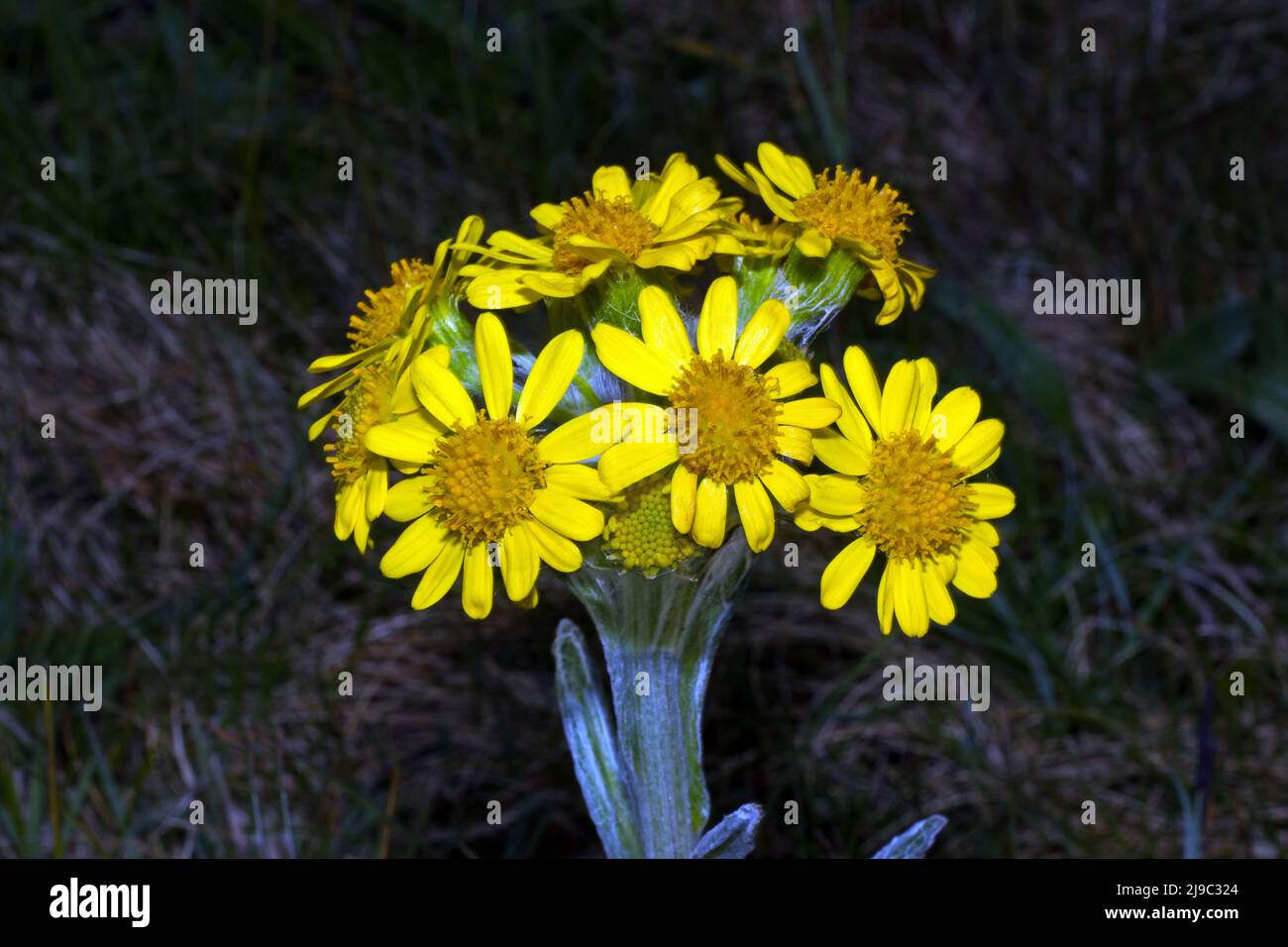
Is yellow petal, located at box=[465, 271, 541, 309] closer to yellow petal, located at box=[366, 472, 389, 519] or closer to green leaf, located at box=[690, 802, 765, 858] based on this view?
yellow petal, located at box=[366, 472, 389, 519]

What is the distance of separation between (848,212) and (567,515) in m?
0.67

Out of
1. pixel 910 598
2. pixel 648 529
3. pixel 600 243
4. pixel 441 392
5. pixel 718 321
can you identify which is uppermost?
pixel 600 243

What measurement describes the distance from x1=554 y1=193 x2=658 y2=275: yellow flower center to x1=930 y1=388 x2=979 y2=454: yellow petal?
1.75 feet

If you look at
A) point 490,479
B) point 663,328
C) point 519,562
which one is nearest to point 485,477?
point 490,479

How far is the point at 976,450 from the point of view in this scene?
73.1 inches

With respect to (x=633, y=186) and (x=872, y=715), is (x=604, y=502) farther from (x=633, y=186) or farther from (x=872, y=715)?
(x=872, y=715)

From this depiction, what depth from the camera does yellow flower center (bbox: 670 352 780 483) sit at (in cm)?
159

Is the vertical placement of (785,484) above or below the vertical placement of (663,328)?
below

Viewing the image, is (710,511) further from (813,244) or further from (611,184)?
(611,184)

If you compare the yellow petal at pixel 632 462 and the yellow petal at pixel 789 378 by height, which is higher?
the yellow petal at pixel 789 378

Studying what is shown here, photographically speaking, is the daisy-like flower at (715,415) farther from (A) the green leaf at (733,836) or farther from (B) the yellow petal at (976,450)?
(A) the green leaf at (733,836)

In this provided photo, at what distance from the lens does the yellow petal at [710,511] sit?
1.59 meters

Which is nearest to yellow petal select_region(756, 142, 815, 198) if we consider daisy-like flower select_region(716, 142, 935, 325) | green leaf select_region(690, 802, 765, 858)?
daisy-like flower select_region(716, 142, 935, 325)

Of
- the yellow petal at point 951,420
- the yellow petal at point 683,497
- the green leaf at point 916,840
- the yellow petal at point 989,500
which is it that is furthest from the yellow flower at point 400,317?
the green leaf at point 916,840
